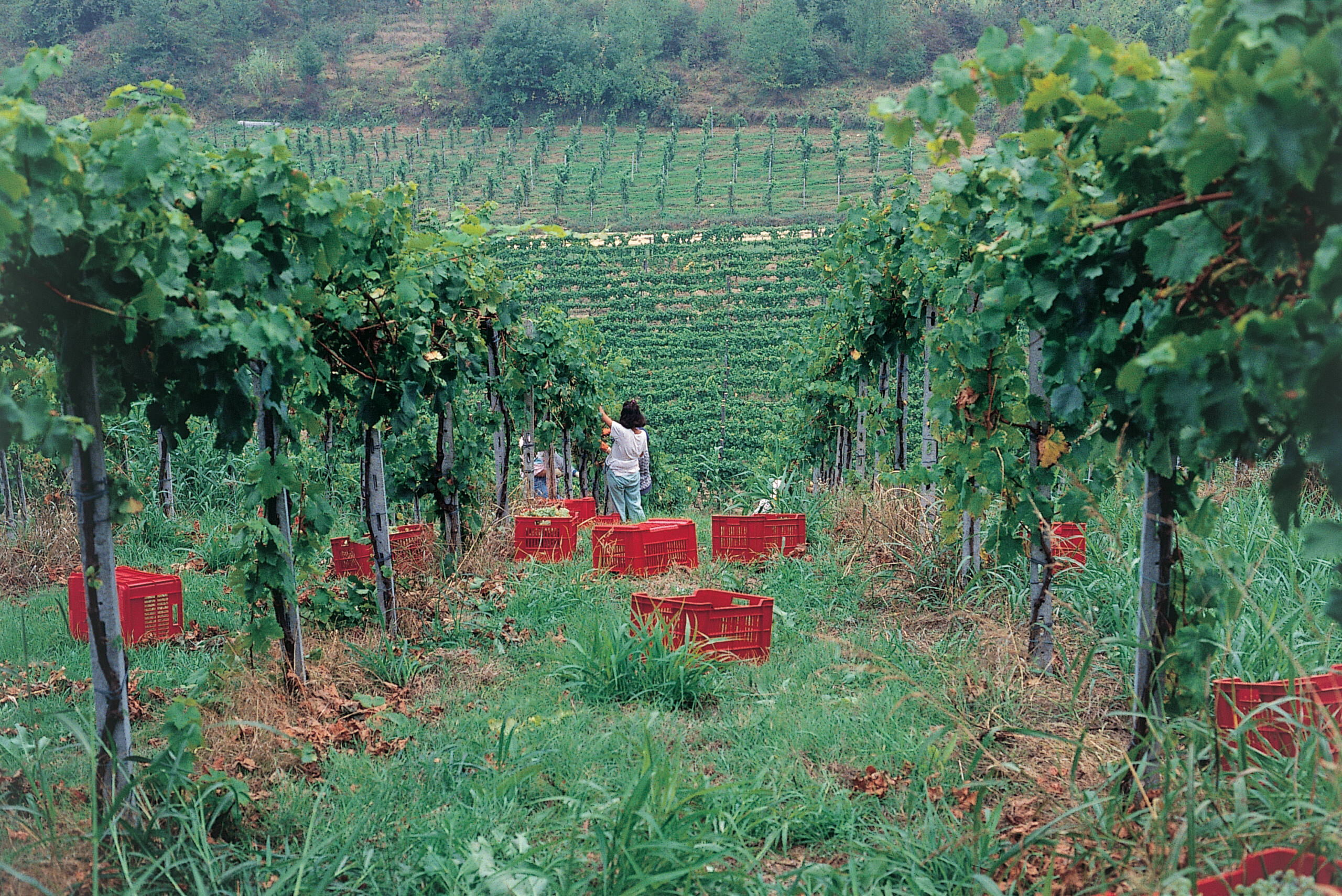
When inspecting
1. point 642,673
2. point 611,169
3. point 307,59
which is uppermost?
point 307,59

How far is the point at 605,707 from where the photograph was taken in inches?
157

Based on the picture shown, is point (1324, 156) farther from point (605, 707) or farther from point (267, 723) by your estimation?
point (267, 723)

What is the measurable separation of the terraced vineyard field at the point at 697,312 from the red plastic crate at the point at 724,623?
16.7 m

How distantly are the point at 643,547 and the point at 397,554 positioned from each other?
1.73 metres

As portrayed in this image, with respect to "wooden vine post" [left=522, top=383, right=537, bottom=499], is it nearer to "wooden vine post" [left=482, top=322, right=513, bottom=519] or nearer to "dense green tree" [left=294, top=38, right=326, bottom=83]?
"wooden vine post" [left=482, top=322, right=513, bottom=519]

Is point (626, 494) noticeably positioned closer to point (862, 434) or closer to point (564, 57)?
point (862, 434)

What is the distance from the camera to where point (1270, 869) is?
1963 millimetres

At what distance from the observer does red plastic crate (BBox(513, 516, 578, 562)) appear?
7.16 metres

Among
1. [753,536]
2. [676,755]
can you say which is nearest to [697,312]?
[753,536]

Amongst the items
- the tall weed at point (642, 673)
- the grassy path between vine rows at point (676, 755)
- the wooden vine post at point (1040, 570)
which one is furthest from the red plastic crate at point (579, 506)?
the wooden vine post at point (1040, 570)

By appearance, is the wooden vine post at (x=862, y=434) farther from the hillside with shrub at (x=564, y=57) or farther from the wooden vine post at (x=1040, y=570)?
the hillside with shrub at (x=564, y=57)

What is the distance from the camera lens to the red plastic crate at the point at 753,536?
7.20 metres

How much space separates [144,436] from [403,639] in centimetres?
904

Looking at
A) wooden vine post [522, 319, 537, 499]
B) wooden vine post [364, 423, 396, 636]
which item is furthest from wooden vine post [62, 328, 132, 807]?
wooden vine post [522, 319, 537, 499]
